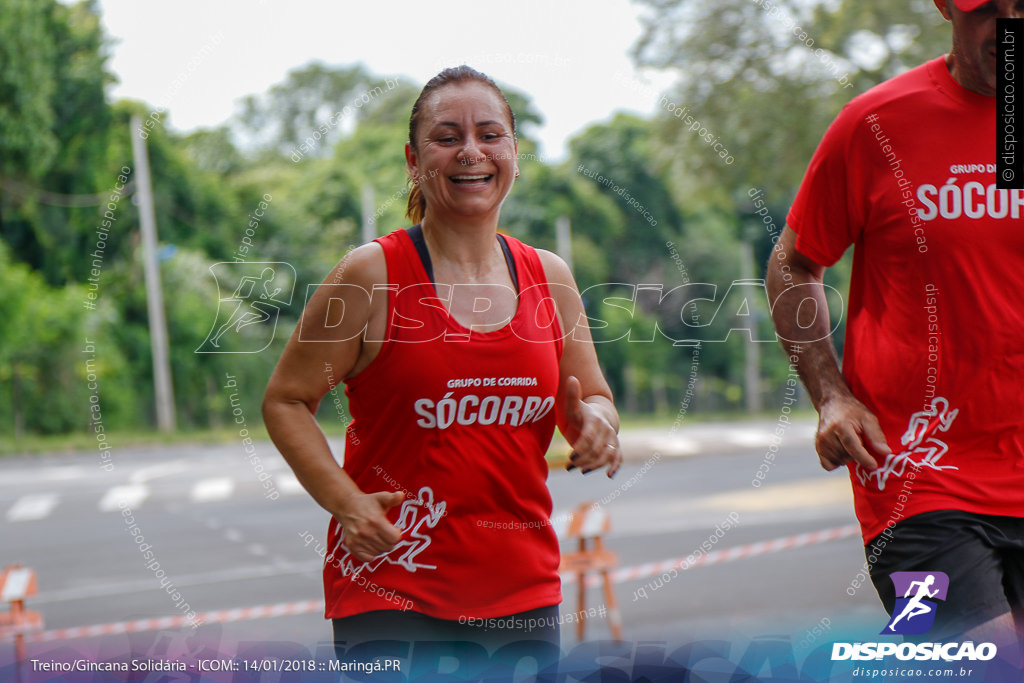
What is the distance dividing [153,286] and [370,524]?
62.3 feet

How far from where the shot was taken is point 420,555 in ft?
8.04

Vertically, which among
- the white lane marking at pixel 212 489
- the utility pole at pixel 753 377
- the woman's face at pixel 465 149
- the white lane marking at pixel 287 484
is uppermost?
the woman's face at pixel 465 149

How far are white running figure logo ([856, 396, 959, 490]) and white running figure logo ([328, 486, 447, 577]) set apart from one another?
3.29ft

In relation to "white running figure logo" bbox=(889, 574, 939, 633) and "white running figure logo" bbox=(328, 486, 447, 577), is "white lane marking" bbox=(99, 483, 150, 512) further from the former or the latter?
"white running figure logo" bbox=(889, 574, 939, 633)

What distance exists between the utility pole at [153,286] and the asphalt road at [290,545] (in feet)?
10.9

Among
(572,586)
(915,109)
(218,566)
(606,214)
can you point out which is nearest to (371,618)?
(915,109)

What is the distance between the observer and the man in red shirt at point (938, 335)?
246 centimetres

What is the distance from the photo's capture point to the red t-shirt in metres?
2.49

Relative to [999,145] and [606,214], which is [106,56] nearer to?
[606,214]

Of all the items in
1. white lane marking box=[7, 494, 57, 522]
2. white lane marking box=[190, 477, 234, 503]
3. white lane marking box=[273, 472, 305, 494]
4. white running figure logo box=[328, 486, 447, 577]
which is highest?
white running figure logo box=[328, 486, 447, 577]

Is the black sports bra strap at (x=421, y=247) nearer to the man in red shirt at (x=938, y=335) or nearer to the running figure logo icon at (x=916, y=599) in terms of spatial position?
the man in red shirt at (x=938, y=335)

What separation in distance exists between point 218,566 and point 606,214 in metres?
5.06

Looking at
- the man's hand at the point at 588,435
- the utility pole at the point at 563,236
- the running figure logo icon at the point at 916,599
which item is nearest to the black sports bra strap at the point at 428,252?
the man's hand at the point at 588,435

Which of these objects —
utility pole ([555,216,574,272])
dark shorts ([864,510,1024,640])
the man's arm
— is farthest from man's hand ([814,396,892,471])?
utility pole ([555,216,574,272])
